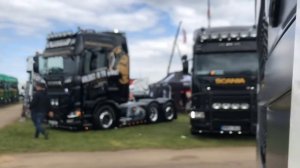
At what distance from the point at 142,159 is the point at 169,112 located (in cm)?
1105

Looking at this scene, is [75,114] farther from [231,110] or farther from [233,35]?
[233,35]

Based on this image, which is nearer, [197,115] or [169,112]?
[197,115]

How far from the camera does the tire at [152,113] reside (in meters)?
23.3

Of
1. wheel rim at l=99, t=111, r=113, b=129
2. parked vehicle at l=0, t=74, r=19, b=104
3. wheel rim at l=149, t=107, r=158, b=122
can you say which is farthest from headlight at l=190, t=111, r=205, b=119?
parked vehicle at l=0, t=74, r=19, b=104

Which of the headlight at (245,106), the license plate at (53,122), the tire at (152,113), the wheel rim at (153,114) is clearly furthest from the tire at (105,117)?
the headlight at (245,106)

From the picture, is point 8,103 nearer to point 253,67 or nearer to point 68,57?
point 68,57

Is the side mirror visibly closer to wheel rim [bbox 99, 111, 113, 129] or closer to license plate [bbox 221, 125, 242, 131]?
license plate [bbox 221, 125, 242, 131]

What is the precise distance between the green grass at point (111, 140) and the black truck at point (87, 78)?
0.63m

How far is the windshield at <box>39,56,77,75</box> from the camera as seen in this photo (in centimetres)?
2027

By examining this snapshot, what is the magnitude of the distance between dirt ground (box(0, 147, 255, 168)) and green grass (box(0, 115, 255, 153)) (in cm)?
92

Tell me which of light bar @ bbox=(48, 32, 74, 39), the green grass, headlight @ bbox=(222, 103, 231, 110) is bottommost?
the green grass

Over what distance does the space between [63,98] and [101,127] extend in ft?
5.75

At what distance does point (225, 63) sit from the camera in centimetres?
1675

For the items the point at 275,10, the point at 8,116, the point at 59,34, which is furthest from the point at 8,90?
the point at 275,10
